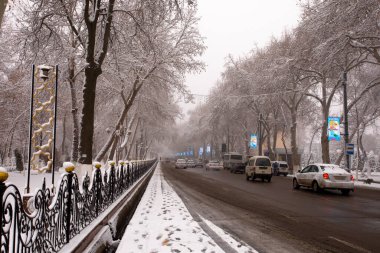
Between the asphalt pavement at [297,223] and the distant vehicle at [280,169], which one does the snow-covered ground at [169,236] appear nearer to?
the asphalt pavement at [297,223]

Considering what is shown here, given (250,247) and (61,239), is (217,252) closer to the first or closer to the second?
(250,247)

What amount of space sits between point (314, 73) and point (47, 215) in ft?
108

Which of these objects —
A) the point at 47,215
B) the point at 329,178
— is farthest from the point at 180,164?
the point at 47,215

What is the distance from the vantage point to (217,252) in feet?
19.7

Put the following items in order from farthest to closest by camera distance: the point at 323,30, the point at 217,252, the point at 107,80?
the point at 107,80 → the point at 323,30 → the point at 217,252

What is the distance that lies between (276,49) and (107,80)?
20818 mm

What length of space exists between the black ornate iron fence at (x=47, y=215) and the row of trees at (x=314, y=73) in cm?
1700

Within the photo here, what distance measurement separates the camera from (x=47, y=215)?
169 inches

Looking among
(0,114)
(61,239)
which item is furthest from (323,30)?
(0,114)

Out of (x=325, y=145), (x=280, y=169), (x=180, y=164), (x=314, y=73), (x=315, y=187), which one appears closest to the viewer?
(x=315, y=187)

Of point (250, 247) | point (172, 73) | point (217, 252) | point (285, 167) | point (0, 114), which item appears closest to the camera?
point (217, 252)

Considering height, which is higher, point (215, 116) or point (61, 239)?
point (215, 116)

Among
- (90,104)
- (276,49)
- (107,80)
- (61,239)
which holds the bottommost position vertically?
(61,239)

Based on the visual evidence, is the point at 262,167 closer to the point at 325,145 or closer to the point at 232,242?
the point at 325,145
